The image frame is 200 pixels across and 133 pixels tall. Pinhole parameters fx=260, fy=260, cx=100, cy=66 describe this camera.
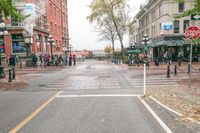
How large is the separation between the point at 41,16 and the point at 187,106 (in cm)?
3836

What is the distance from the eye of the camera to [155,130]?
615cm

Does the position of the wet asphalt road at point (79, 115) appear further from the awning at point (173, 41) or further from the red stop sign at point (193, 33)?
the awning at point (173, 41)

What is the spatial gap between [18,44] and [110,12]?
19641mm

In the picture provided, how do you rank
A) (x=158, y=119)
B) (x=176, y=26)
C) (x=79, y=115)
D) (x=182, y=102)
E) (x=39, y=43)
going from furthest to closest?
1. (x=39, y=43)
2. (x=176, y=26)
3. (x=182, y=102)
4. (x=79, y=115)
5. (x=158, y=119)

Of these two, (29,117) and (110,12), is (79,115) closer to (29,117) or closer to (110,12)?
(29,117)

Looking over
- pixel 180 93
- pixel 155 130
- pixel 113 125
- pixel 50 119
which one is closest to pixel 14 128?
pixel 50 119

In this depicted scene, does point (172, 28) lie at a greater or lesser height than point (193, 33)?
greater

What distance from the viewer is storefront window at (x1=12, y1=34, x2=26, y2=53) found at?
38.1 metres

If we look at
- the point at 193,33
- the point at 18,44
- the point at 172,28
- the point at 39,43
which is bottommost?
the point at 193,33

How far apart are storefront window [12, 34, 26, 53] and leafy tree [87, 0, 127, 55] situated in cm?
1733

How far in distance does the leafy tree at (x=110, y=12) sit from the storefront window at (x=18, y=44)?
682 inches

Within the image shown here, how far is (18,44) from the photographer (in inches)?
1512

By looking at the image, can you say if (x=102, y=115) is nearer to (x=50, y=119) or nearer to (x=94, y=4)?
(x=50, y=119)

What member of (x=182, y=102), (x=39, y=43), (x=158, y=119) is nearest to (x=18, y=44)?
(x=39, y=43)
